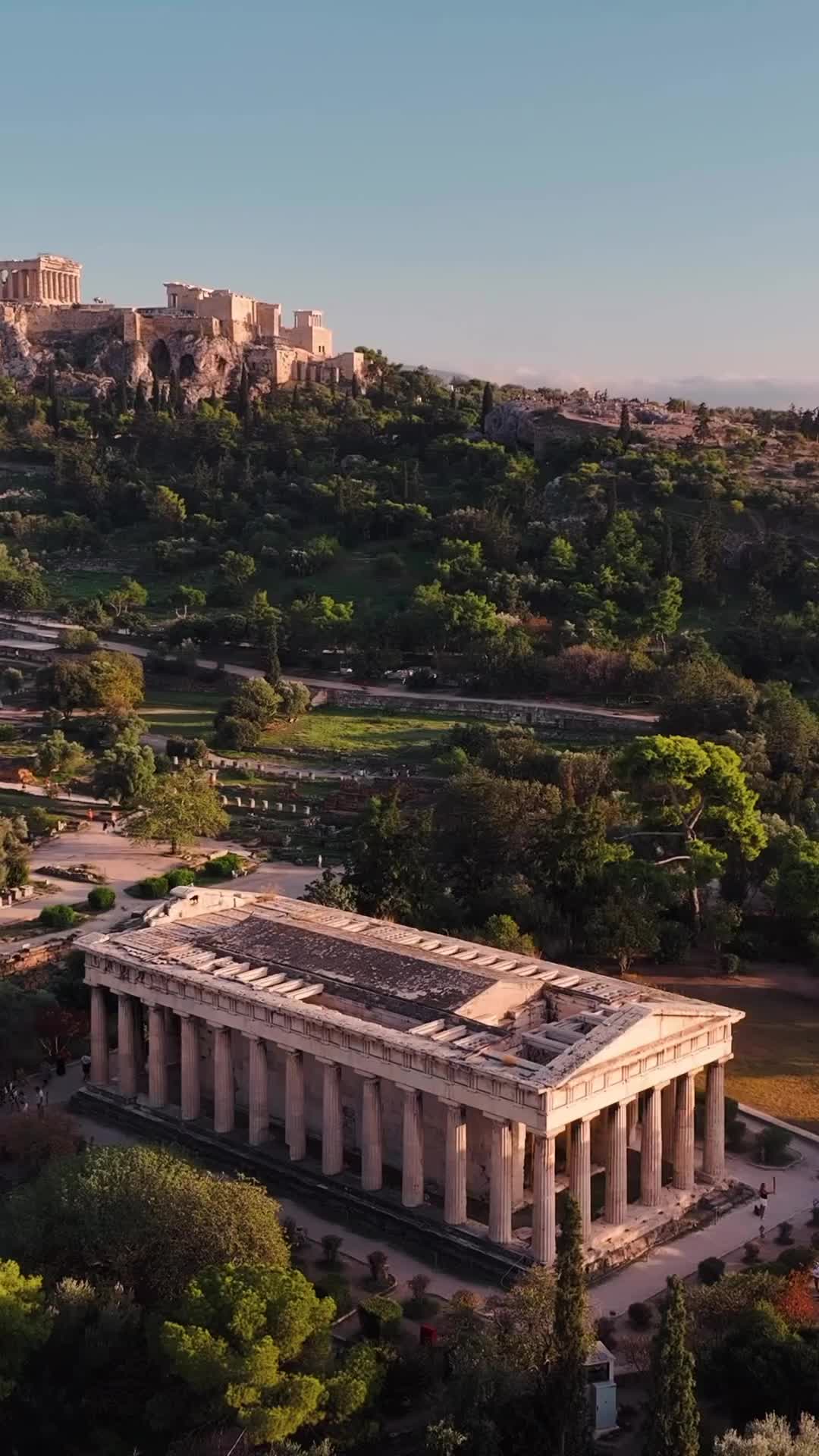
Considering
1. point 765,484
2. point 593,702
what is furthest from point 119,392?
point 593,702

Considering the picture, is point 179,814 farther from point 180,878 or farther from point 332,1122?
point 332,1122

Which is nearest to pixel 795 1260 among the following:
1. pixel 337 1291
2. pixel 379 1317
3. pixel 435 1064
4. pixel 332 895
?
pixel 435 1064

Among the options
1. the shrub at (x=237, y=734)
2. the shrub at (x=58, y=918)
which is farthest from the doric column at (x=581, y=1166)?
the shrub at (x=237, y=734)

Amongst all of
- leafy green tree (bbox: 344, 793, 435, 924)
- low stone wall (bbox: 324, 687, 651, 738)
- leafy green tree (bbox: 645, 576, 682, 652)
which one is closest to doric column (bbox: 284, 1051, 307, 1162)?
leafy green tree (bbox: 344, 793, 435, 924)

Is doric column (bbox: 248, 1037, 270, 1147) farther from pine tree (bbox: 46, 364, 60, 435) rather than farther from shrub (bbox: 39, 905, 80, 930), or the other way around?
pine tree (bbox: 46, 364, 60, 435)

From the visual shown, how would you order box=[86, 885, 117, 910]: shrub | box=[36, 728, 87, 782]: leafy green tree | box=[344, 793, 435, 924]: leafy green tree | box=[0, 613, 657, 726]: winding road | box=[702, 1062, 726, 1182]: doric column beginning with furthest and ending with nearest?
box=[0, 613, 657, 726]: winding road, box=[36, 728, 87, 782]: leafy green tree, box=[86, 885, 117, 910]: shrub, box=[344, 793, 435, 924]: leafy green tree, box=[702, 1062, 726, 1182]: doric column

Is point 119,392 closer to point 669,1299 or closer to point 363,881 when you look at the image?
point 363,881

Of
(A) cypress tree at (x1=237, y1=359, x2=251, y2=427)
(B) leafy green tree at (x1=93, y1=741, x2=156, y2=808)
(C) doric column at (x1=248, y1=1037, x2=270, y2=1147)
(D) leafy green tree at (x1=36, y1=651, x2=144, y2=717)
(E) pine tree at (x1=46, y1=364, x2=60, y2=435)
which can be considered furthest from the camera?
(E) pine tree at (x1=46, y1=364, x2=60, y2=435)
